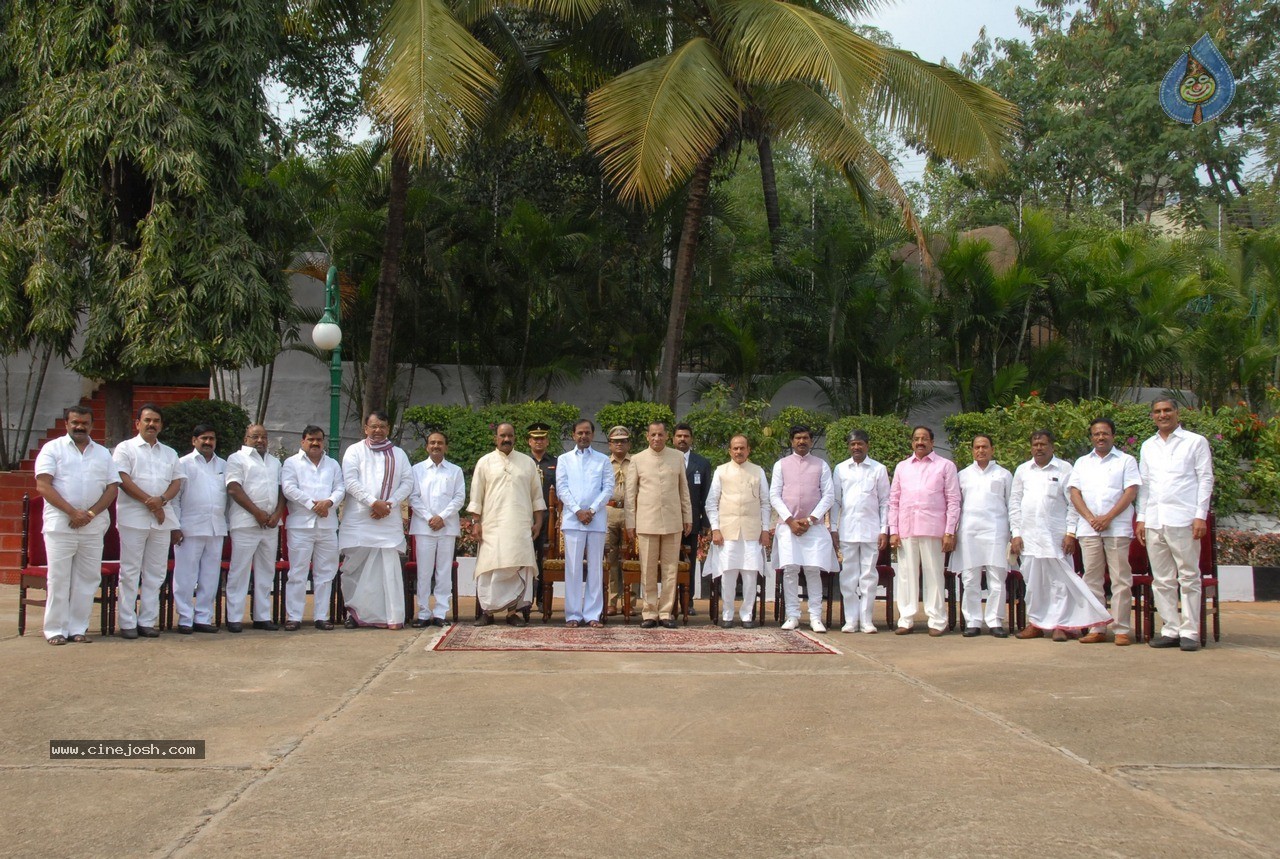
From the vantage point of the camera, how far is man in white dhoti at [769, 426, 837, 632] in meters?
9.98

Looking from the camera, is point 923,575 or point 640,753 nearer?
point 640,753

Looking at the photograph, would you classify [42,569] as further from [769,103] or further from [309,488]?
[769,103]

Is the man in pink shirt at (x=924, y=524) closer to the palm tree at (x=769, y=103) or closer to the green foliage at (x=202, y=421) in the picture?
the palm tree at (x=769, y=103)

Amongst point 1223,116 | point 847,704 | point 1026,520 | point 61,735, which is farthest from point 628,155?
point 1223,116

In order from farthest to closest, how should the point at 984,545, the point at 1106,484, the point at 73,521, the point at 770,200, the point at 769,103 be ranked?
1. the point at 770,200
2. the point at 769,103
3. the point at 984,545
4. the point at 1106,484
5. the point at 73,521

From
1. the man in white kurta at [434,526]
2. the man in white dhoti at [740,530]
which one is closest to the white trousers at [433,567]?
the man in white kurta at [434,526]

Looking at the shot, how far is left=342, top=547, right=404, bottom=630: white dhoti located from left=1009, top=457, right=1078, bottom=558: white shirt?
5096mm

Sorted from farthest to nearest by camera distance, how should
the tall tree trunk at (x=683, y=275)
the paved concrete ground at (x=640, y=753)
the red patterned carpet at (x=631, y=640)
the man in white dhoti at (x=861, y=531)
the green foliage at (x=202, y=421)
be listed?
the tall tree trunk at (x=683, y=275)
the green foliage at (x=202, y=421)
the man in white dhoti at (x=861, y=531)
the red patterned carpet at (x=631, y=640)
the paved concrete ground at (x=640, y=753)

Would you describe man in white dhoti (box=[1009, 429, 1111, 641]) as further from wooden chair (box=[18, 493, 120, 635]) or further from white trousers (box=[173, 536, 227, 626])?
wooden chair (box=[18, 493, 120, 635])

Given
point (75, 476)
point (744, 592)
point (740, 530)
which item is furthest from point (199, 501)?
point (744, 592)

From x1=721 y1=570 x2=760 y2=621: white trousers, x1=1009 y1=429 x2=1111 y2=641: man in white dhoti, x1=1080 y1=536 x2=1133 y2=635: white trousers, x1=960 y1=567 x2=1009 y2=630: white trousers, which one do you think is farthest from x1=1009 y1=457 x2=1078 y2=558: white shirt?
x1=721 y1=570 x2=760 y2=621: white trousers
